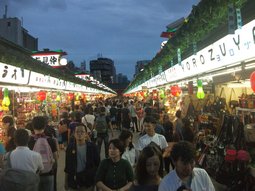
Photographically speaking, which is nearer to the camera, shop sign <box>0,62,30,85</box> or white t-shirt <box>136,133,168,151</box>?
white t-shirt <box>136,133,168,151</box>

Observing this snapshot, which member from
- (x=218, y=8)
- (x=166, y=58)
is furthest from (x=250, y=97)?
(x=218, y=8)

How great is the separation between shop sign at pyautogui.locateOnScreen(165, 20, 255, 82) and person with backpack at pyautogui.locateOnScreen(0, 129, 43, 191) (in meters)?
3.36

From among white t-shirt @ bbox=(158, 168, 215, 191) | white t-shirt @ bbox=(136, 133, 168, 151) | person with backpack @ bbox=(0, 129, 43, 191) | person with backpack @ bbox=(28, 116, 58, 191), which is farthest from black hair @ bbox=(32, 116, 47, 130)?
white t-shirt @ bbox=(158, 168, 215, 191)

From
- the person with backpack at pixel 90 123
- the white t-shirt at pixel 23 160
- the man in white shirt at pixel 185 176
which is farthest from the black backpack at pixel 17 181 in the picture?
the person with backpack at pixel 90 123

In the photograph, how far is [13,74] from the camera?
336 inches

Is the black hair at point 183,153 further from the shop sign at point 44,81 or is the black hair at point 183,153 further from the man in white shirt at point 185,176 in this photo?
the shop sign at point 44,81

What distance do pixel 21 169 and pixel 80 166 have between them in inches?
34.3

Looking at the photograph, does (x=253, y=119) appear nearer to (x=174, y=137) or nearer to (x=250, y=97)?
(x=250, y=97)

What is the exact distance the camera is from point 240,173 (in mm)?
5562

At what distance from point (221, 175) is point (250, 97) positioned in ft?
10.8

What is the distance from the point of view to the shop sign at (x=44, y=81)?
1031 centimetres

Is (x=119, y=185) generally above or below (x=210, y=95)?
below

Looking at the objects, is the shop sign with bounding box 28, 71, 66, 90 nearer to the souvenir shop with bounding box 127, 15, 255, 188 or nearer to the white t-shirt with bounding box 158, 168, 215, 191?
the souvenir shop with bounding box 127, 15, 255, 188

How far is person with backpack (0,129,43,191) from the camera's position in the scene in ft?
13.1
